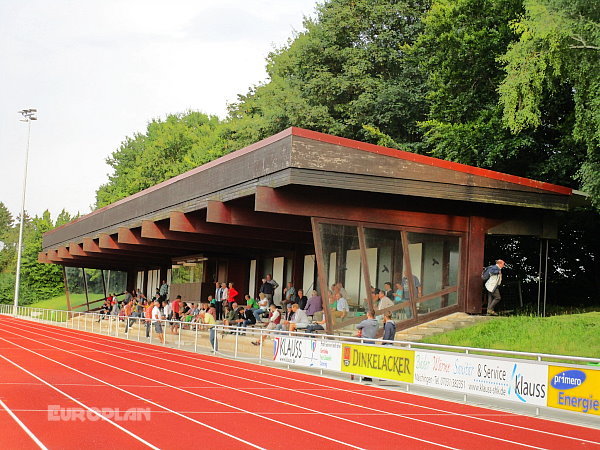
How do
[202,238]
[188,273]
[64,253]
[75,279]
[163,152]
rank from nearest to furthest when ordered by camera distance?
[202,238] → [188,273] → [64,253] → [163,152] → [75,279]

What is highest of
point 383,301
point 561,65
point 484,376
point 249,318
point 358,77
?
point 358,77

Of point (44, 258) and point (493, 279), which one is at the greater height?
point (44, 258)

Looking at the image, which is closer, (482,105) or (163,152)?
(482,105)

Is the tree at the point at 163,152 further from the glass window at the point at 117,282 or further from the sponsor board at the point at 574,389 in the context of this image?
the sponsor board at the point at 574,389

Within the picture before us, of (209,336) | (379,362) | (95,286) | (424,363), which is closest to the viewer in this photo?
(424,363)

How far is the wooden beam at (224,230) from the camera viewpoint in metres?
29.3

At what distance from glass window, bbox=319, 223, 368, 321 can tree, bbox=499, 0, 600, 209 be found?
580cm

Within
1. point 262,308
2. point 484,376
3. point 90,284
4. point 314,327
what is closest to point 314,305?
point 314,327

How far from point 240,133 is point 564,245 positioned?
2314 cm

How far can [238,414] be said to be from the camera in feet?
40.3

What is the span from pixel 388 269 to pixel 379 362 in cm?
688

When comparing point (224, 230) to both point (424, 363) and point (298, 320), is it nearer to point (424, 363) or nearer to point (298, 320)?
point (298, 320)

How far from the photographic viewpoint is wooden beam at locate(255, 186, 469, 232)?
22859 mm

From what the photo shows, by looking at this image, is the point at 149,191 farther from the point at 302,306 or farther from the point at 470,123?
the point at 470,123
